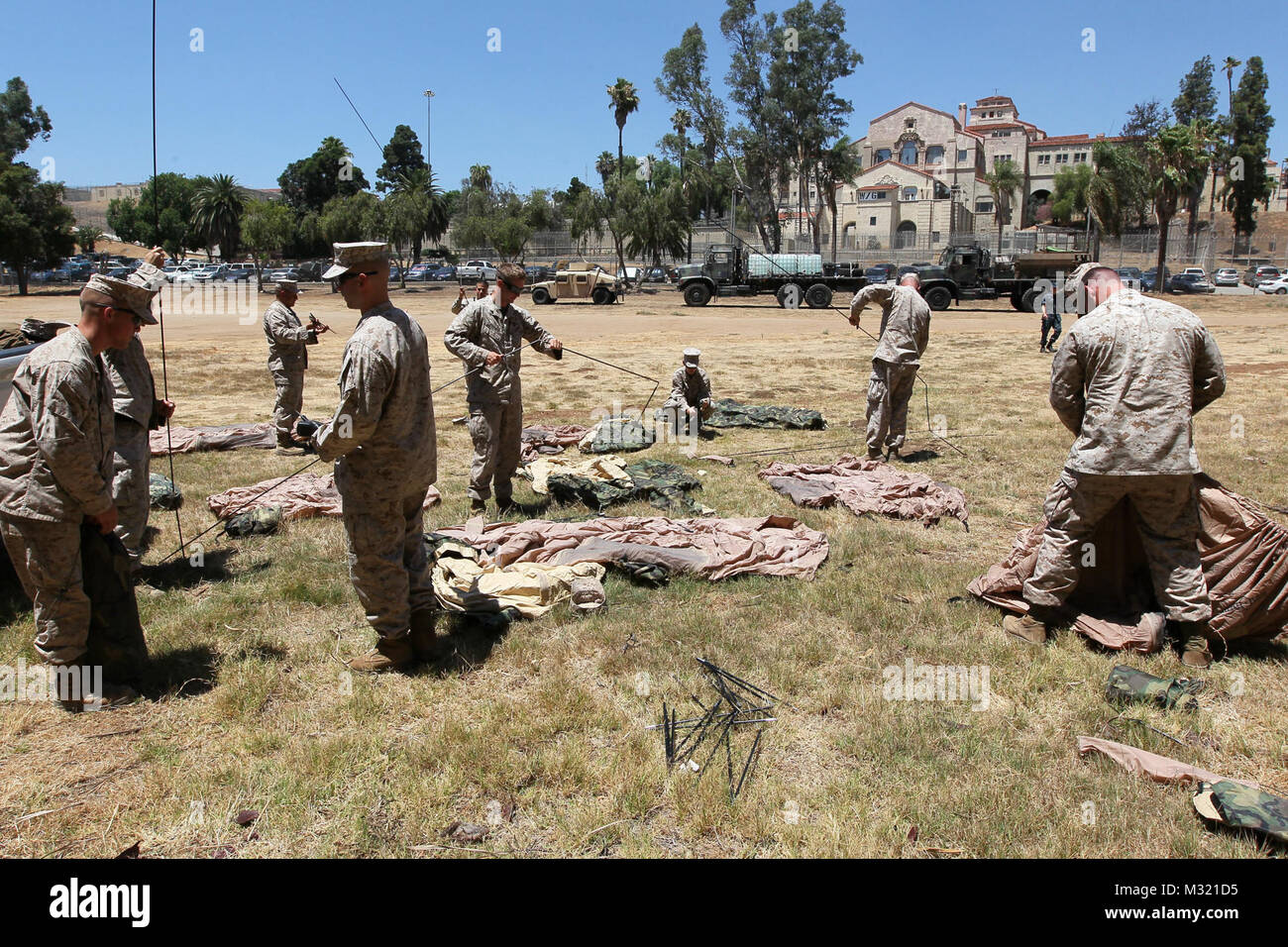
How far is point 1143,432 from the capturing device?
4184 mm

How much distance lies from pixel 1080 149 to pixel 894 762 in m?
91.9

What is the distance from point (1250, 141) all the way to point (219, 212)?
7630 cm

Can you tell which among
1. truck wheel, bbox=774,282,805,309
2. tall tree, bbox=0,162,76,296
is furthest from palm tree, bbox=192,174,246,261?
truck wheel, bbox=774,282,805,309

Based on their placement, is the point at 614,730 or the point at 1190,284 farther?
the point at 1190,284

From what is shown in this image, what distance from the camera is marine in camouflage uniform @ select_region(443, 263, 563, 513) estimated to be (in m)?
6.52

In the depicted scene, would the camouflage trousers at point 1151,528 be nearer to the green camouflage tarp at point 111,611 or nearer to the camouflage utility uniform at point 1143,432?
the camouflage utility uniform at point 1143,432

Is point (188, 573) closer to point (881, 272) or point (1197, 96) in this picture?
point (881, 272)

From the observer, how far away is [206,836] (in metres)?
3.10

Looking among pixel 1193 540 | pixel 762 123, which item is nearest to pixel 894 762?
pixel 1193 540

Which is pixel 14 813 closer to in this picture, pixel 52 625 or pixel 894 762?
pixel 52 625

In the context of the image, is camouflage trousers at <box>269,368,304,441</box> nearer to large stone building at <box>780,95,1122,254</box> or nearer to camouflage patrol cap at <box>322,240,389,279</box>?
camouflage patrol cap at <box>322,240,389,279</box>

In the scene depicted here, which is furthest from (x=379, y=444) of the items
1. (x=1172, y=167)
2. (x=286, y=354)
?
(x=1172, y=167)

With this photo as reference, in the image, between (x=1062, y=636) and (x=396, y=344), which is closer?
(x=396, y=344)

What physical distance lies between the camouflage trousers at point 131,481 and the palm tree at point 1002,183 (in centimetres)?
7720
